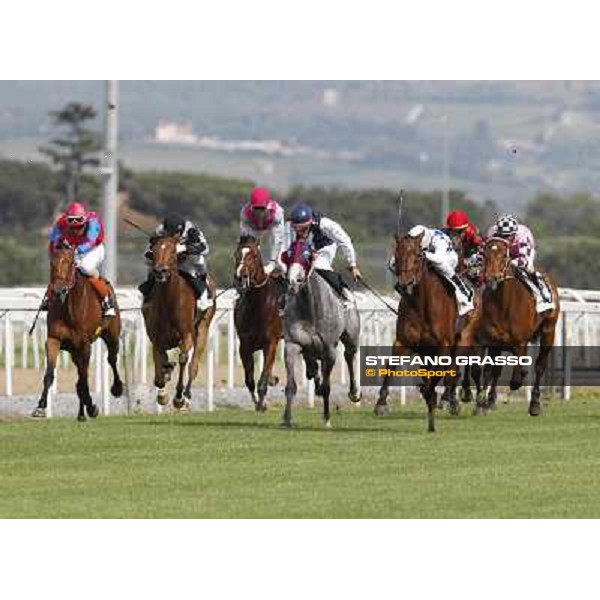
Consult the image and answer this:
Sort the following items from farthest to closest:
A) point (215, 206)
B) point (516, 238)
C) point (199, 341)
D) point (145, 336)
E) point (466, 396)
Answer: point (215, 206) < point (145, 336) < point (466, 396) < point (516, 238) < point (199, 341)

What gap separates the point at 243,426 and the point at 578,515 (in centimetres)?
668

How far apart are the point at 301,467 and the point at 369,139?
169 meters

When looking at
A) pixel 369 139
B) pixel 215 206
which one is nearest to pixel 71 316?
pixel 215 206

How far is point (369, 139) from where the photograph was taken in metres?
184

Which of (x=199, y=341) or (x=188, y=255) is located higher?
(x=188, y=255)

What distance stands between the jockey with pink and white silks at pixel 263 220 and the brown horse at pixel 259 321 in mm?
175

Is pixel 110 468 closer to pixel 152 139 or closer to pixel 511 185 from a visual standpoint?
→ pixel 511 185

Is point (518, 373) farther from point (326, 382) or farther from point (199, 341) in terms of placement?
point (326, 382)

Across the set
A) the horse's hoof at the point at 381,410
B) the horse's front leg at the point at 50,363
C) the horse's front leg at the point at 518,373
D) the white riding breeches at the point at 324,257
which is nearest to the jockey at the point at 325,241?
the white riding breeches at the point at 324,257

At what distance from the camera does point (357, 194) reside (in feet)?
315

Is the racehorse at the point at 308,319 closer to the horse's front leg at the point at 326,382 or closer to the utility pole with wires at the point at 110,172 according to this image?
the horse's front leg at the point at 326,382

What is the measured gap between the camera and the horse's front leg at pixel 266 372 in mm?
20469

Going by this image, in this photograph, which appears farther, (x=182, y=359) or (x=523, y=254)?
(x=523, y=254)

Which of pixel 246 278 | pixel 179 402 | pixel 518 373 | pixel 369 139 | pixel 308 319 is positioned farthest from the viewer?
pixel 369 139
